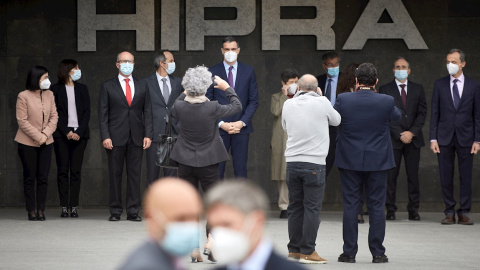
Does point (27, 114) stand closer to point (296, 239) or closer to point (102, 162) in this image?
point (102, 162)

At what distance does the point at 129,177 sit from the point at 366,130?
4511 millimetres

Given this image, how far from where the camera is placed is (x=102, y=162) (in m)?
14.1

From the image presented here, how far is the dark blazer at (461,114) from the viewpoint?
39.9ft

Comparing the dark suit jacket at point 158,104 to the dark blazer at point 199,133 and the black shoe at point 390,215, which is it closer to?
the black shoe at point 390,215

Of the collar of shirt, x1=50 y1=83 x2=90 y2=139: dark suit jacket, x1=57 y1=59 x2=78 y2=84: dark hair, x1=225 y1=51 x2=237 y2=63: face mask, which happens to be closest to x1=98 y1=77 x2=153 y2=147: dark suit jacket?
x1=50 y1=83 x2=90 y2=139: dark suit jacket

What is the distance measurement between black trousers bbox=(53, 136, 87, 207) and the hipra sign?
1.79m

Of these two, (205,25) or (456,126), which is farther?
(205,25)

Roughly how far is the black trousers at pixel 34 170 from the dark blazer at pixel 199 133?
412 centimetres

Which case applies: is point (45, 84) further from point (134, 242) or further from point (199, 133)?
point (199, 133)

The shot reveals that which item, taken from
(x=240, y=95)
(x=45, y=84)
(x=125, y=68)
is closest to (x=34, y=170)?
(x=45, y=84)

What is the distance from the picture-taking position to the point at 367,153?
8891 millimetres

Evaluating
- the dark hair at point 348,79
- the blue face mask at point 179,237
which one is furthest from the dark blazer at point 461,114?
the blue face mask at point 179,237

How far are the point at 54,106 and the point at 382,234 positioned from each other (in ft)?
17.9

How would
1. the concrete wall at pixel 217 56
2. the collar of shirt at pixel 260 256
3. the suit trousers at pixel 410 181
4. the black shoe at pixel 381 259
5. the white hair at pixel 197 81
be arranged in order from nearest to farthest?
the collar of shirt at pixel 260 256, the white hair at pixel 197 81, the black shoe at pixel 381 259, the suit trousers at pixel 410 181, the concrete wall at pixel 217 56
